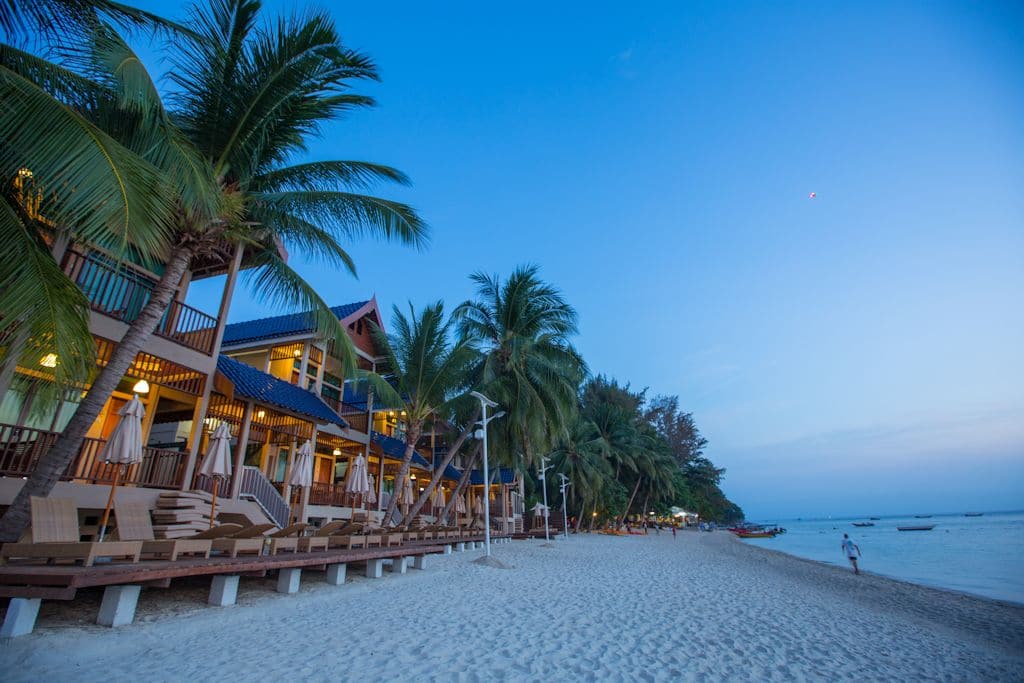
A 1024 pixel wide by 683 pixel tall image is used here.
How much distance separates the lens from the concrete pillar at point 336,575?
26.1 feet

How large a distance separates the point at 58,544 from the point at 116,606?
0.84 m

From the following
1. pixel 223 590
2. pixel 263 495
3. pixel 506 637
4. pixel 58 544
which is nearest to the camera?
pixel 58 544

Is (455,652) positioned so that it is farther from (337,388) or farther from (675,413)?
(675,413)

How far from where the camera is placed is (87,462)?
28.1 feet

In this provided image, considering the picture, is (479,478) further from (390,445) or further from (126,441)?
(126,441)

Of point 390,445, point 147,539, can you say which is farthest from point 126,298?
point 390,445

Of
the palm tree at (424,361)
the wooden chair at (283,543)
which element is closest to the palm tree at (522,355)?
the palm tree at (424,361)

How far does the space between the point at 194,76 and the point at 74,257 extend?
13.4ft

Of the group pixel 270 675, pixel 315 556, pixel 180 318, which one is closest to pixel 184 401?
pixel 180 318

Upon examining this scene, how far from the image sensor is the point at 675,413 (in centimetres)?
5906

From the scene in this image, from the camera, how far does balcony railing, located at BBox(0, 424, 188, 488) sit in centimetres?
759

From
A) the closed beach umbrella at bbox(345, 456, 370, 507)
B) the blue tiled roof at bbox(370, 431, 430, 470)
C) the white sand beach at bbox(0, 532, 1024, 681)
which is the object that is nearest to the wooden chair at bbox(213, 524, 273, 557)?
the white sand beach at bbox(0, 532, 1024, 681)

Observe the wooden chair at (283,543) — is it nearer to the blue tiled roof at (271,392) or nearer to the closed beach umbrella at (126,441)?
the closed beach umbrella at (126,441)

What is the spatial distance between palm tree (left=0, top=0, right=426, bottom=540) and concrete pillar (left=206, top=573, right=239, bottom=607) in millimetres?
2271
